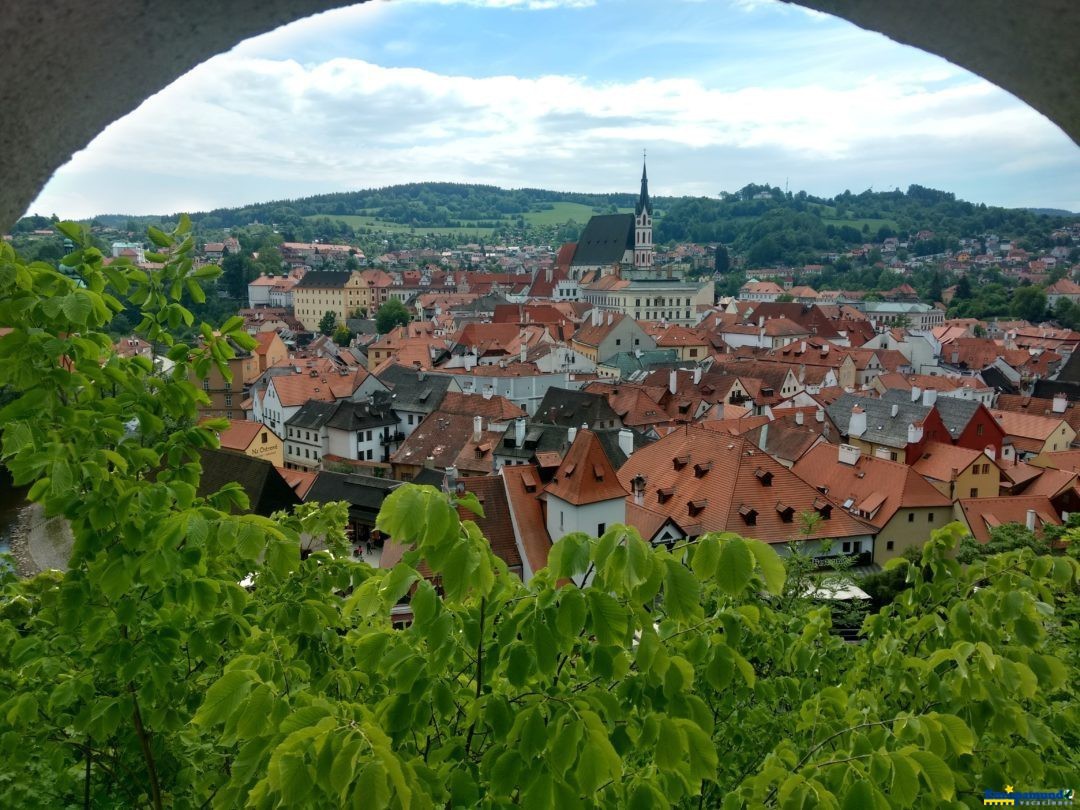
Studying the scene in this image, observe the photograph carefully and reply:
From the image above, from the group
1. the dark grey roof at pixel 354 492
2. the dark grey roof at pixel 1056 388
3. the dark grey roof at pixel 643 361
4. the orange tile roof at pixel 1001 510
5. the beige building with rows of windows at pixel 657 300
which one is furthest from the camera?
the beige building with rows of windows at pixel 657 300

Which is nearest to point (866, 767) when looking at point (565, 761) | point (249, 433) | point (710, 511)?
point (565, 761)

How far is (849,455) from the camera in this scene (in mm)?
29469

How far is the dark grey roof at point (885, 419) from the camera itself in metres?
36.0

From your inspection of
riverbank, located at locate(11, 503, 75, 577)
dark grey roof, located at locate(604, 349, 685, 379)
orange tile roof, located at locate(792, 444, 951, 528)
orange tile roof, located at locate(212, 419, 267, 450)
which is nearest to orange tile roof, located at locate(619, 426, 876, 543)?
orange tile roof, located at locate(792, 444, 951, 528)

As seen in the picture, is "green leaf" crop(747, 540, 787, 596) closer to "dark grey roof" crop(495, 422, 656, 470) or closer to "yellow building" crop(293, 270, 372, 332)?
"dark grey roof" crop(495, 422, 656, 470)

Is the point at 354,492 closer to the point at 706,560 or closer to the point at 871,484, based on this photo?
the point at 871,484

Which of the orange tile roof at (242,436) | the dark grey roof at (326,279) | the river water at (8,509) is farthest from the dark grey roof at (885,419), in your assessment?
the dark grey roof at (326,279)

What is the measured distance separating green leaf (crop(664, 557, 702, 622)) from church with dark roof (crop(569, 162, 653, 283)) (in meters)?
115

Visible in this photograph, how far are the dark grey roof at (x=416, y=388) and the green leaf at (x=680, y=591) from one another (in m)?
42.8

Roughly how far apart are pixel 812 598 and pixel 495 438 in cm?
2821

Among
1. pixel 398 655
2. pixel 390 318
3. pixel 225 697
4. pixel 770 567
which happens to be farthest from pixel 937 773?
pixel 390 318

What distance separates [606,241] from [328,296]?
40.9 meters

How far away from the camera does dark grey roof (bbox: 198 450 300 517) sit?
2661cm

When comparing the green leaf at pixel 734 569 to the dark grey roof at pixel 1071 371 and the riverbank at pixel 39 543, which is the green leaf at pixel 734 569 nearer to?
the riverbank at pixel 39 543
